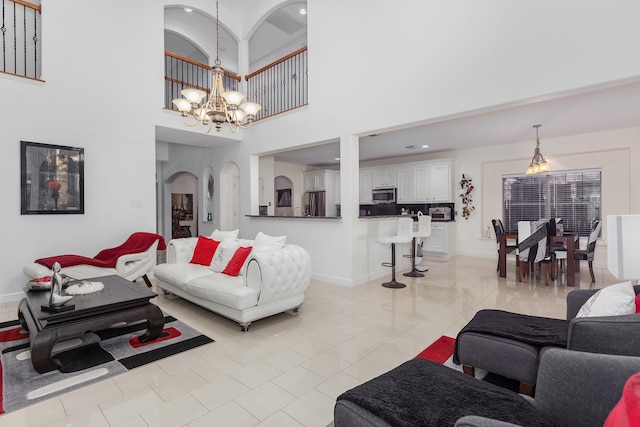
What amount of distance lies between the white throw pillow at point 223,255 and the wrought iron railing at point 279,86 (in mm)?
3323

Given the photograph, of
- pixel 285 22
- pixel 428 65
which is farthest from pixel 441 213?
pixel 285 22

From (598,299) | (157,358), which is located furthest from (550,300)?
(157,358)

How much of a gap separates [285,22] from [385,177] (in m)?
4.61

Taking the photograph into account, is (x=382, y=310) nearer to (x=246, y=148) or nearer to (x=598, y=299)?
(x=598, y=299)

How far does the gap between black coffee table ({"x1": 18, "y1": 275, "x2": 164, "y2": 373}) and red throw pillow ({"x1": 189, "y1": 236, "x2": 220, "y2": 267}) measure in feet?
3.56

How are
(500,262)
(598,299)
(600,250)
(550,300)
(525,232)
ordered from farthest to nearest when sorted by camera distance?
(600,250) < (500,262) < (525,232) < (550,300) < (598,299)

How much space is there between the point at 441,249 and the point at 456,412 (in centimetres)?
692

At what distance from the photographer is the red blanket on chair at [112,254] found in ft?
13.5

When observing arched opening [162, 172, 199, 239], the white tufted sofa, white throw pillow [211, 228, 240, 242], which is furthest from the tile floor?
arched opening [162, 172, 199, 239]

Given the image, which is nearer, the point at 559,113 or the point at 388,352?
the point at 388,352

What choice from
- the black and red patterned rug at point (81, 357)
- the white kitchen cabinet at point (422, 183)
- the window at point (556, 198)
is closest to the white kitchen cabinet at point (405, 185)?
the white kitchen cabinet at point (422, 183)

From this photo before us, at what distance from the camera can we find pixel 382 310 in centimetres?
383

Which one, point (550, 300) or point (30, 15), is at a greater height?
point (30, 15)

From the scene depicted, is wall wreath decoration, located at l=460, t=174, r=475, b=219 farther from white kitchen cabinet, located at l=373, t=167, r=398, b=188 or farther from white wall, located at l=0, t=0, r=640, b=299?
white wall, located at l=0, t=0, r=640, b=299
